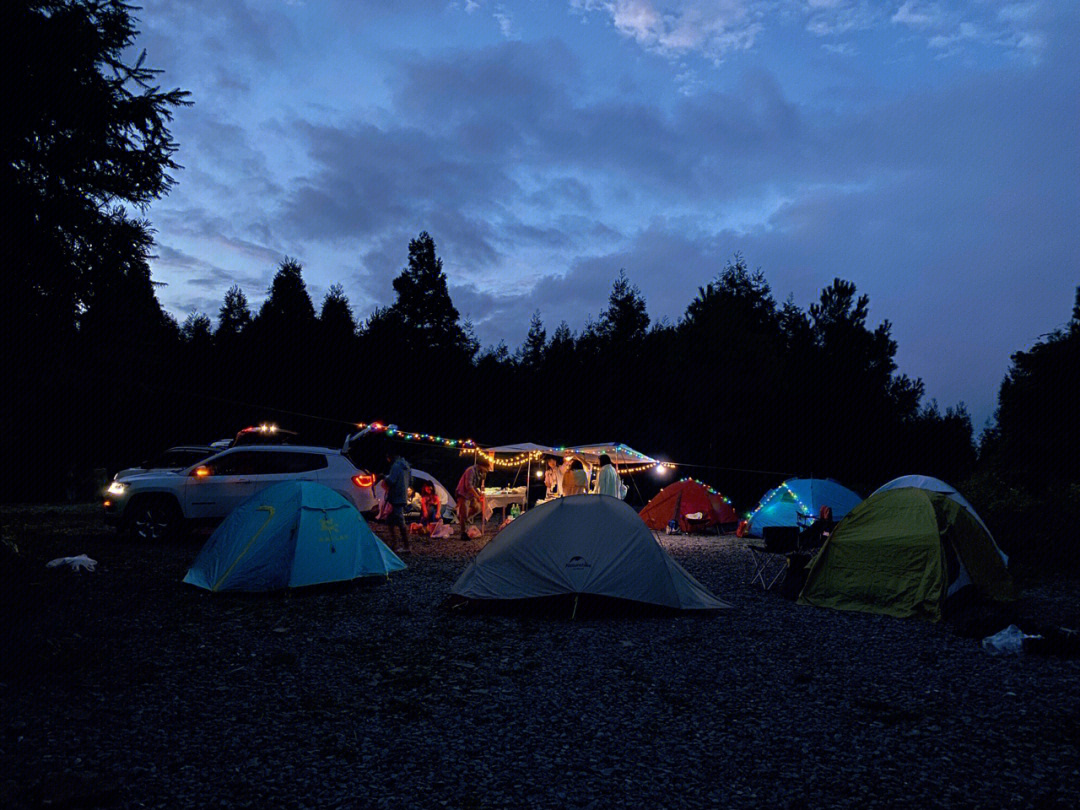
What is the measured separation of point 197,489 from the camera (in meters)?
15.2

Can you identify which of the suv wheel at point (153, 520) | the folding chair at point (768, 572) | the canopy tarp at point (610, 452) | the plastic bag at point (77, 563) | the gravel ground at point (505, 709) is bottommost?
the gravel ground at point (505, 709)

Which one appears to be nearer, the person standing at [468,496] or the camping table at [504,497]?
the person standing at [468,496]

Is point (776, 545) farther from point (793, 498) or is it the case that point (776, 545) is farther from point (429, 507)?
point (429, 507)

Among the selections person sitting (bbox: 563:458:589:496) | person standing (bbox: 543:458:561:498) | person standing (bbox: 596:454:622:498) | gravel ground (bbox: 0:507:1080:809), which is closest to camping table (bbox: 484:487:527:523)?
person standing (bbox: 543:458:561:498)

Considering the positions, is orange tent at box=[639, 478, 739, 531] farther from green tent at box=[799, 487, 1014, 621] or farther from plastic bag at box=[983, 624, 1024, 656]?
plastic bag at box=[983, 624, 1024, 656]

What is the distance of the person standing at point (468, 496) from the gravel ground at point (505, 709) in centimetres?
823

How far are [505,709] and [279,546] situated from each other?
18.4 feet

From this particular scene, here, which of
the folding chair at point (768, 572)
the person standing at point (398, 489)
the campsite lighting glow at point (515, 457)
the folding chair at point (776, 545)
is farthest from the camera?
the campsite lighting glow at point (515, 457)

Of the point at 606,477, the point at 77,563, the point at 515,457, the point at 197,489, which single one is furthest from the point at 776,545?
the point at 515,457

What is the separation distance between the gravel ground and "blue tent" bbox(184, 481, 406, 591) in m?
0.53

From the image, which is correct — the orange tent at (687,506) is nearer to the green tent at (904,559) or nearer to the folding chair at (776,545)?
the folding chair at (776,545)

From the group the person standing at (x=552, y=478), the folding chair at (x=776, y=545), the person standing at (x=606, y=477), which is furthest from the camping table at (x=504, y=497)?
the folding chair at (x=776, y=545)

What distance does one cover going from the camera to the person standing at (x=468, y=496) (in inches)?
707

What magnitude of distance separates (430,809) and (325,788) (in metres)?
0.65
